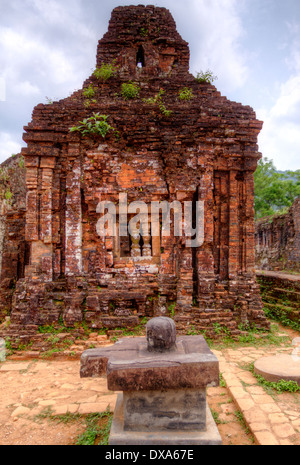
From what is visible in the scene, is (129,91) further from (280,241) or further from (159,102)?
(280,241)

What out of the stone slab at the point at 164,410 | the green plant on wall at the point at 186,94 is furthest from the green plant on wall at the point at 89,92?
the stone slab at the point at 164,410

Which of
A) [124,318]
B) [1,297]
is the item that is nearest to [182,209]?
[124,318]

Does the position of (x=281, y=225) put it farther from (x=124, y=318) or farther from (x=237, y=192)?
(x=124, y=318)

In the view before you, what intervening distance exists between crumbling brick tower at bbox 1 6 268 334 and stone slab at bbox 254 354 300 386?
5.27 ft

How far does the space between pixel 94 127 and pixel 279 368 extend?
6082 millimetres

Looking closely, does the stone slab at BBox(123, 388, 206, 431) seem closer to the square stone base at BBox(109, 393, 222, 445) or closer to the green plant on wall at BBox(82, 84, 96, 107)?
the square stone base at BBox(109, 393, 222, 445)

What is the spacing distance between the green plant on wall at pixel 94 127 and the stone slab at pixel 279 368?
5.68m

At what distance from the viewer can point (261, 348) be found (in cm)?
598

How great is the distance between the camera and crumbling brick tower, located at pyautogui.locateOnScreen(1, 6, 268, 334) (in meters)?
6.68

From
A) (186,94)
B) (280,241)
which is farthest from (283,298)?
(280,241)

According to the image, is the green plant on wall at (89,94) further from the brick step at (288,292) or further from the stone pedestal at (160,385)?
Result: the brick step at (288,292)

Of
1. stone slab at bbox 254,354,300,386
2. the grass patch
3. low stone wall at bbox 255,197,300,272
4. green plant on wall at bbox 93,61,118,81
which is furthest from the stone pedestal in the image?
low stone wall at bbox 255,197,300,272

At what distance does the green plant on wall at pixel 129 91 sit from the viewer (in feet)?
23.8

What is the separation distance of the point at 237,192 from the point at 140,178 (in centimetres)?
239
